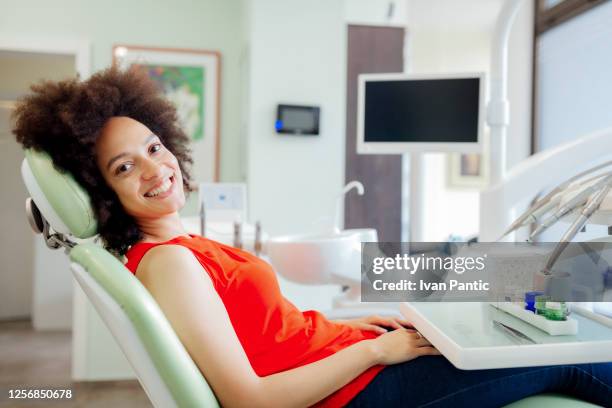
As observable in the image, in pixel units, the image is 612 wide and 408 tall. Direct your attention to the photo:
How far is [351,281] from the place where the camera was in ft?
6.60

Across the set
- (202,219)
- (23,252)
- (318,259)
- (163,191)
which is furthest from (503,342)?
(23,252)

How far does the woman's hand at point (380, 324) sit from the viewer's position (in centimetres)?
117

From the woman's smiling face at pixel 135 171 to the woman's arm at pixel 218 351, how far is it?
175 millimetres

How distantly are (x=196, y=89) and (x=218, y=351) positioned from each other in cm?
246

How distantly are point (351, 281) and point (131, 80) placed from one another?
117cm

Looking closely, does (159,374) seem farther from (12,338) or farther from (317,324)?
(12,338)

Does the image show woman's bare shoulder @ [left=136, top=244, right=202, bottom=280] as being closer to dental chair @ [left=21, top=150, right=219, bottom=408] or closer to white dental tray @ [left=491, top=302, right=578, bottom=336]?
dental chair @ [left=21, top=150, right=219, bottom=408]

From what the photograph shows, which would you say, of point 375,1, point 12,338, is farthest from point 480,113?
point 12,338

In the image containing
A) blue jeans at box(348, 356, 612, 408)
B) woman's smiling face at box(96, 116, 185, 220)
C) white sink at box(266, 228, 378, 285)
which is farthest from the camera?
white sink at box(266, 228, 378, 285)

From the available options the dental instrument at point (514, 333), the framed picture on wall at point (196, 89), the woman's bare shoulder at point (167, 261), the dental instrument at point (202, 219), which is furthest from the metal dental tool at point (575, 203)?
the framed picture on wall at point (196, 89)

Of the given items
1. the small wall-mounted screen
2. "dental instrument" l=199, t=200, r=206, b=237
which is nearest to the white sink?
"dental instrument" l=199, t=200, r=206, b=237

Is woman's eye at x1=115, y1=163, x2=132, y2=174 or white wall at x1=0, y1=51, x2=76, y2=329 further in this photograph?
white wall at x1=0, y1=51, x2=76, y2=329

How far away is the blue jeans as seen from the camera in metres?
0.95

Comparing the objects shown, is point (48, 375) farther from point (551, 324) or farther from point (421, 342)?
point (551, 324)
